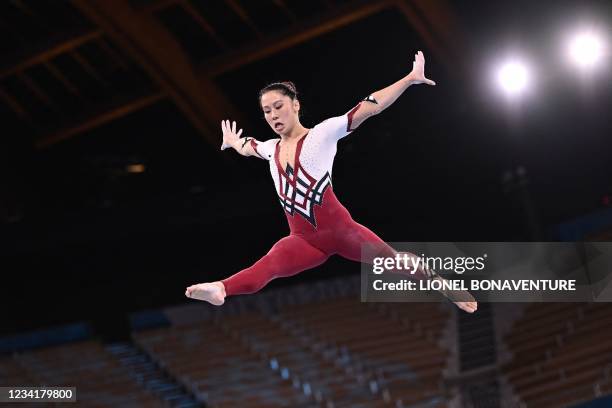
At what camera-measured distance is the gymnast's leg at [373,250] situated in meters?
5.45

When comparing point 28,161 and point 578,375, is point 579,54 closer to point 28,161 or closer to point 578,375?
point 578,375

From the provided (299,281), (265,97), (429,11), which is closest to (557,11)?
(429,11)

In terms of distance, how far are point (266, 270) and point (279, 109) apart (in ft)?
3.38

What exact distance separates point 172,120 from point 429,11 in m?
5.62

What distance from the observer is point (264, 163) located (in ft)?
55.0

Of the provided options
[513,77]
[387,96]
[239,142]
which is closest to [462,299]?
[387,96]

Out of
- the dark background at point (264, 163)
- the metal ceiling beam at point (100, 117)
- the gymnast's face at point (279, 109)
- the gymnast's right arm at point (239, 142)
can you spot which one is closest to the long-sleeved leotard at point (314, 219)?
the gymnast's face at point (279, 109)

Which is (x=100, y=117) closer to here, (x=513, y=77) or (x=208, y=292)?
(x=513, y=77)

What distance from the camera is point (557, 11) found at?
14.4 m

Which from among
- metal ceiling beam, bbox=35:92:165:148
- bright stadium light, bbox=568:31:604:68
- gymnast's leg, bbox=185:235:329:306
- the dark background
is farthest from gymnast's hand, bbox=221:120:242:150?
metal ceiling beam, bbox=35:92:165:148

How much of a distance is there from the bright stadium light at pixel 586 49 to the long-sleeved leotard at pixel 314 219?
9.58 m

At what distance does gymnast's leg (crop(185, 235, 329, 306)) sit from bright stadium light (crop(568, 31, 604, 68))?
9782 mm

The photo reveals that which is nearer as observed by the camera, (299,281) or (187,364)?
(187,364)

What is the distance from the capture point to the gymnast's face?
5586mm
